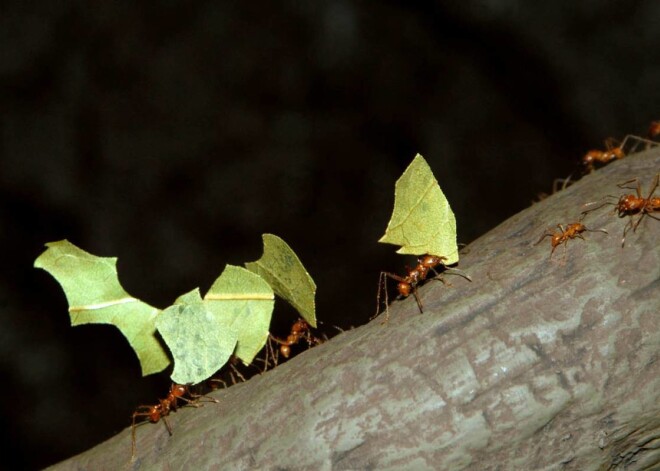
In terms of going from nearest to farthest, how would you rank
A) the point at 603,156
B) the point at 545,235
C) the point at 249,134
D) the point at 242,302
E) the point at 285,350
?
the point at 545,235, the point at 242,302, the point at 285,350, the point at 603,156, the point at 249,134

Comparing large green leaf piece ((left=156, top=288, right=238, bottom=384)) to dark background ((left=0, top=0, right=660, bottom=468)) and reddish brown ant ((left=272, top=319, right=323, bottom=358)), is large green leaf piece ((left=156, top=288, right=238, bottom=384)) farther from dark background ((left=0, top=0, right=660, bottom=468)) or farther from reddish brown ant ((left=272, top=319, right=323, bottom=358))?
dark background ((left=0, top=0, right=660, bottom=468))

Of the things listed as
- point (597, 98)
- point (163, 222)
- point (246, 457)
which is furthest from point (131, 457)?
point (597, 98)

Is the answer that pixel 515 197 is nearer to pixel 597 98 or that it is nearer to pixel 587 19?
pixel 597 98

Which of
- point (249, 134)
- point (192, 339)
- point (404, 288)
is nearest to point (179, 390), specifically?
point (192, 339)

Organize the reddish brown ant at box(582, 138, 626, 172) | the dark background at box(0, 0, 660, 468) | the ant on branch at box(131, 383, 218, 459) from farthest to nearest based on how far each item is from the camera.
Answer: the dark background at box(0, 0, 660, 468) < the reddish brown ant at box(582, 138, 626, 172) < the ant on branch at box(131, 383, 218, 459)

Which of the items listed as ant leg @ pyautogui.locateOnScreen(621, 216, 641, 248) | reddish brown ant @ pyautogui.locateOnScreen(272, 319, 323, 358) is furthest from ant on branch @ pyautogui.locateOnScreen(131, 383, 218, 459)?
ant leg @ pyautogui.locateOnScreen(621, 216, 641, 248)

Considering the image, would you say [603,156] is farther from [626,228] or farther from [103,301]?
[103,301]
